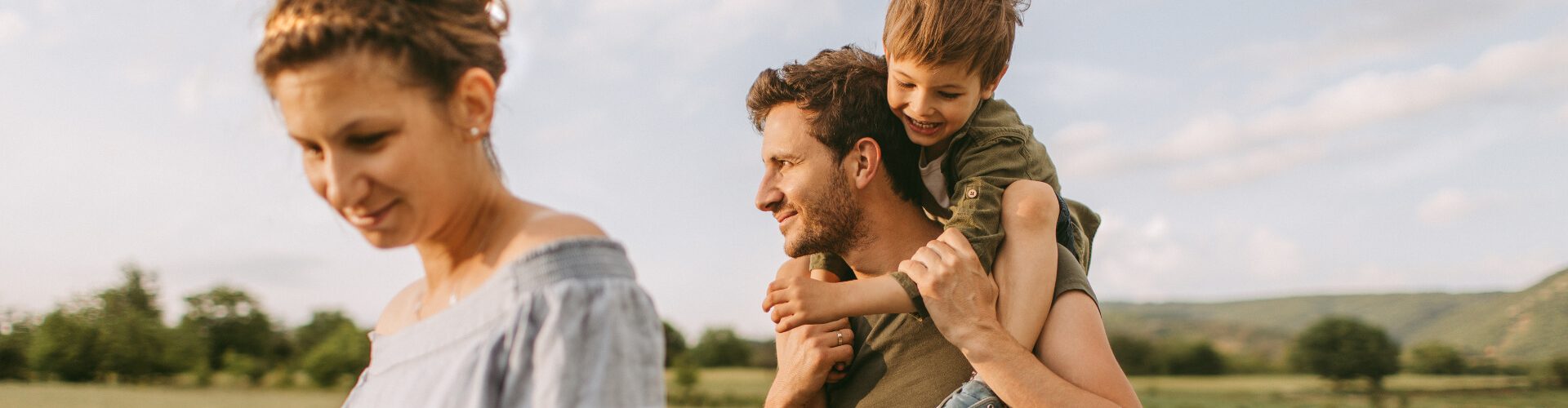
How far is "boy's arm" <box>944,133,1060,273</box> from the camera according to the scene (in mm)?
3045

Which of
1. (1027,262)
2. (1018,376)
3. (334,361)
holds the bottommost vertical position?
(1018,376)

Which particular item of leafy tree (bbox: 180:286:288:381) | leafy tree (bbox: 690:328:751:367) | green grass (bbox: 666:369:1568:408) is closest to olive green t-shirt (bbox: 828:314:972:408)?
green grass (bbox: 666:369:1568:408)

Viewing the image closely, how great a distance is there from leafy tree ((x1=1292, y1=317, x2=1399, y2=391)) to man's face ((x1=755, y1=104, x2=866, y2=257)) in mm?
65899

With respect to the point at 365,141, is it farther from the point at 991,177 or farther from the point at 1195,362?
the point at 1195,362

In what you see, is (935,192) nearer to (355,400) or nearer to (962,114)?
(962,114)

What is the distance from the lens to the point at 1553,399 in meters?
54.6

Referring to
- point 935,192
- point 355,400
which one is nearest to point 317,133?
point 355,400

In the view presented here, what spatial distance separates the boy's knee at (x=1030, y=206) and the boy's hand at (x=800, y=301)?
2.01 ft

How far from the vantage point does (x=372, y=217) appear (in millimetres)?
1653

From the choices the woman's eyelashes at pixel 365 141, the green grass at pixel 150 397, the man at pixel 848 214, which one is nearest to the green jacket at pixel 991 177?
the man at pixel 848 214

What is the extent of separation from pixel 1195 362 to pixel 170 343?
8439cm

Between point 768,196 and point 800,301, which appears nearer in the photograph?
point 800,301

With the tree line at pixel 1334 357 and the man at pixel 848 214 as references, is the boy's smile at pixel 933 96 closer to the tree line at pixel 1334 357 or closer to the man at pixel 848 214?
the man at pixel 848 214

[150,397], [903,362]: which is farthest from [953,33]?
[150,397]
